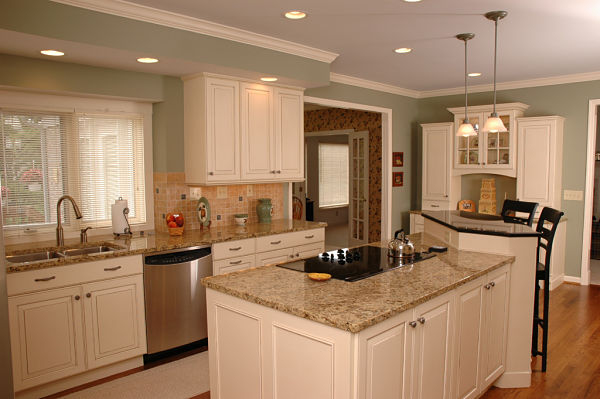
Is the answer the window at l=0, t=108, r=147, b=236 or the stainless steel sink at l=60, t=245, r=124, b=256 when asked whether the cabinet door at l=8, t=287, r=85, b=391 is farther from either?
the window at l=0, t=108, r=147, b=236

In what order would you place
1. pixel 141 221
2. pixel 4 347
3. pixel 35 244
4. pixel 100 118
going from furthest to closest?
pixel 141 221 < pixel 100 118 < pixel 35 244 < pixel 4 347

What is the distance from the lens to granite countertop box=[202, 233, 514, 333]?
194 cm

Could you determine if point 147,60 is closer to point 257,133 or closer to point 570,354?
point 257,133

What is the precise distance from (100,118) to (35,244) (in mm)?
1181

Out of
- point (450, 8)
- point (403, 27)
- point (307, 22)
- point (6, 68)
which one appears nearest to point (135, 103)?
point (6, 68)

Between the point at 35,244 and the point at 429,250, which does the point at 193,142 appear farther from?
the point at 429,250

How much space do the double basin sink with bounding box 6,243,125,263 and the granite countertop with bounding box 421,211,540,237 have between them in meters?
2.53

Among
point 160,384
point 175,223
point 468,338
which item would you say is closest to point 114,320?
point 160,384

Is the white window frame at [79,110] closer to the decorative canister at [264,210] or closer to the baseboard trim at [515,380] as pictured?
the decorative canister at [264,210]

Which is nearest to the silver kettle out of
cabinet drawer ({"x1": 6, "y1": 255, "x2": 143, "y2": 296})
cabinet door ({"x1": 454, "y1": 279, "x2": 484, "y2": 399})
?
cabinet door ({"x1": 454, "y1": 279, "x2": 484, "y2": 399})

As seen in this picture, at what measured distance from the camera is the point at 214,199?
4547 mm

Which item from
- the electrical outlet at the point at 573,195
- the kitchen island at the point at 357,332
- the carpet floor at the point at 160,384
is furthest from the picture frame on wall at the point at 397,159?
the carpet floor at the point at 160,384

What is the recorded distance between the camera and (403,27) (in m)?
3.64

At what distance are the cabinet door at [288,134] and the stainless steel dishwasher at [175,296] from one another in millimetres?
1391
